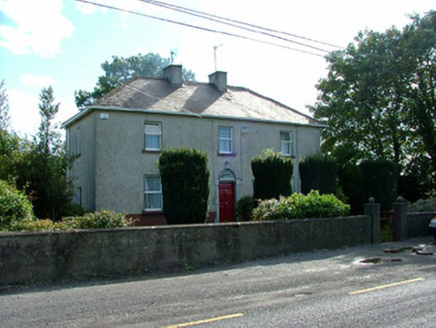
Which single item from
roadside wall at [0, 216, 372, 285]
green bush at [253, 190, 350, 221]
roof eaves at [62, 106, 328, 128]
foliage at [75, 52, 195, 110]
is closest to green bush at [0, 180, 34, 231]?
roadside wall at [0, 216, 372, 285]

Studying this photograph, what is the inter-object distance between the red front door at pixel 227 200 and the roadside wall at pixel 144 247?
952 centimetres

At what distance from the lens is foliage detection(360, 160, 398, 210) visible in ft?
77.6

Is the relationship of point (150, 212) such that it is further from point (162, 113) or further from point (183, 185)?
point (183, 185)

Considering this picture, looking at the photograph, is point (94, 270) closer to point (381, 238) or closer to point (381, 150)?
point (381, 238)

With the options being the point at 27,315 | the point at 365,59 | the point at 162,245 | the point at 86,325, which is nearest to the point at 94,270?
the point at 162,245

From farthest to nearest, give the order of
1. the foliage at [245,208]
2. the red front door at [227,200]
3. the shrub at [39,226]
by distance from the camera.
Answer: the red front door at [227,200], the foliage at [245,208], the shrub at [39,226]

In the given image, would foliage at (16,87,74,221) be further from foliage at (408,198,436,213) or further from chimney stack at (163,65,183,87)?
foliage at (408,198,436,213)

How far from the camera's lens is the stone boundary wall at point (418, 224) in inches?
710

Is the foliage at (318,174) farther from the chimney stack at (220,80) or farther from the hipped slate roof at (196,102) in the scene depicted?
the chimney stack at (220,80)

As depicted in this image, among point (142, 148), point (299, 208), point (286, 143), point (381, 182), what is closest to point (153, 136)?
point (142, 148)

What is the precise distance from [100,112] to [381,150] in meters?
19.9

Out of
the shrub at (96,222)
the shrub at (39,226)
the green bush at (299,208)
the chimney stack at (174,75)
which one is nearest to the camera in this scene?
the shrub at (39,226)

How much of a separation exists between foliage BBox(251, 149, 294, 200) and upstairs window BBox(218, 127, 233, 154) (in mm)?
5503

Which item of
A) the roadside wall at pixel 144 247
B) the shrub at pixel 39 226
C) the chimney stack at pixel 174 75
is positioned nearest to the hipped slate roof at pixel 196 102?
the chimney stack at pixel 174 75
